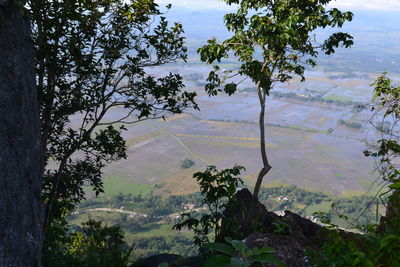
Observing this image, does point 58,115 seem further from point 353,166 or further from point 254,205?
point 353,166

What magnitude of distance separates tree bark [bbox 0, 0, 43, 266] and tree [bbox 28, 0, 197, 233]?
2.49 feet

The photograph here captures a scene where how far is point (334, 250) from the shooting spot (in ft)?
8.02

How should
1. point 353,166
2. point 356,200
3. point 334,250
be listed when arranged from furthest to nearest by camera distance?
point 353,166, point 356,200, point 334,250

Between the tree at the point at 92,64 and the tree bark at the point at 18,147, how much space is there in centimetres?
76

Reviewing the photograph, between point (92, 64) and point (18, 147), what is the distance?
2.74 metres

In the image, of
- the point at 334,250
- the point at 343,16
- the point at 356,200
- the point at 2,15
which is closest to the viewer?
the point at 334,250

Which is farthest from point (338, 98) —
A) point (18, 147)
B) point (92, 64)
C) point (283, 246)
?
point (18, 147)

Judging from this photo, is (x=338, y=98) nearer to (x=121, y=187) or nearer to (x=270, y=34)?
(x=121, y=187)

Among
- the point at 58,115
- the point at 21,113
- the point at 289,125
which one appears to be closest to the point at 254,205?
the point at 58,115

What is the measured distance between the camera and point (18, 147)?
4.86 meters

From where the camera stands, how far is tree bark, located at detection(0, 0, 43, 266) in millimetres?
4574

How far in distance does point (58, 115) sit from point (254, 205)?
484cm

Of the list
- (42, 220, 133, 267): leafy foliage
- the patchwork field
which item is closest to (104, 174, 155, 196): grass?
the patchwork field

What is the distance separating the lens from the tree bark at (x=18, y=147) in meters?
4.57
